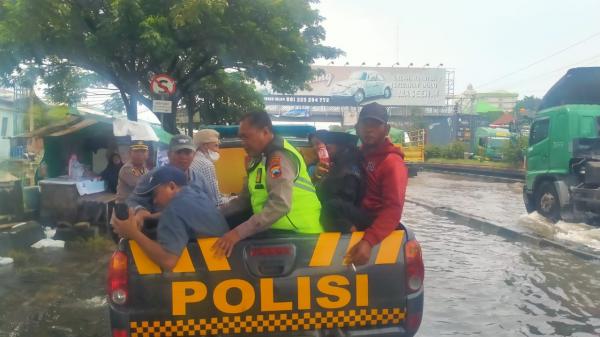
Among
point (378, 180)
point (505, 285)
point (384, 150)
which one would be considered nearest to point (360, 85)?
point (505, 285)

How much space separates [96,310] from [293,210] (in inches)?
127

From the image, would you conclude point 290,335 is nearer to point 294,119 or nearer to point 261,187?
point 261,187

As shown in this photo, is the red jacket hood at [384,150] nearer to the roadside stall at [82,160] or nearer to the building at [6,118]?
the roadside stall at [82,160]

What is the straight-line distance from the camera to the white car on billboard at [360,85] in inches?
2259

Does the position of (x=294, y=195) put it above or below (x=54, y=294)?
above

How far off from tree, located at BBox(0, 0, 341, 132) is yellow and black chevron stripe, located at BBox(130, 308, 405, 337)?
30.6 feet

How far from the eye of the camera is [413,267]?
334cm

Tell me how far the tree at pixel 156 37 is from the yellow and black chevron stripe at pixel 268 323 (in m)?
9.34

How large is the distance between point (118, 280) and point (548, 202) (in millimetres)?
10873

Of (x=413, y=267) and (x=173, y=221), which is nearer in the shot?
(x=173, y=221)

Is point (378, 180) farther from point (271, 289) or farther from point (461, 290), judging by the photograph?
point (461, 290)

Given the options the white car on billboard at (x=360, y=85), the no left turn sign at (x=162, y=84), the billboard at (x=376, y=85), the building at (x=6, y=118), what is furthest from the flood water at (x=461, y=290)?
the white car on billboard at (x=360, y=85)

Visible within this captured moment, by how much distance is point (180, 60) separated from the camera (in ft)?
51.5

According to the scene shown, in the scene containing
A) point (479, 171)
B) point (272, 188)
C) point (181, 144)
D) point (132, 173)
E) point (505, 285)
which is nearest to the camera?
point (272, 188)
